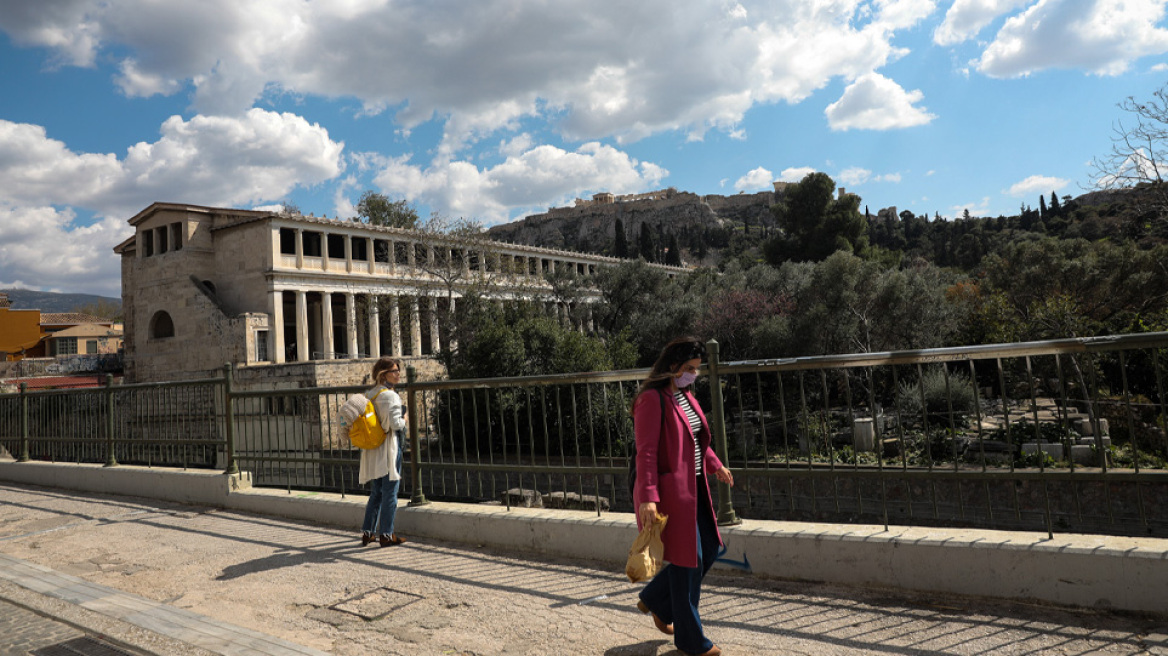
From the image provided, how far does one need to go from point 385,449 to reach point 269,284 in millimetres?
38980

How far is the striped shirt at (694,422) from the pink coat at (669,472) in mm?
99

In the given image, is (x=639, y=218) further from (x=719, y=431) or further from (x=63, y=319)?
(x=719, y=431)

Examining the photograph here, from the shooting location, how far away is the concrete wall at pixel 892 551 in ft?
11.4

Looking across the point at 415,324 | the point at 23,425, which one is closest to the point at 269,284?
the point at 415,324

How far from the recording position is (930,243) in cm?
8519

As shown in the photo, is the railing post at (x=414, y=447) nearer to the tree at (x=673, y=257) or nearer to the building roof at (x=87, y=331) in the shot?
the building roof at (x=87, y=331)

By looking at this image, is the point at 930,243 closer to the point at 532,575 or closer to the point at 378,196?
the point at 378,196

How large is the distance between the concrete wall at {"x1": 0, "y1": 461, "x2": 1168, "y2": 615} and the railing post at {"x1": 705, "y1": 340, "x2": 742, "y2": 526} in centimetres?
10

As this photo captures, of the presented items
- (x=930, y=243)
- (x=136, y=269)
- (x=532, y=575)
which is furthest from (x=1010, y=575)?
(x=930, y=243)

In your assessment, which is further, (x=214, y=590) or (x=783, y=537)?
(x=214, y=590)

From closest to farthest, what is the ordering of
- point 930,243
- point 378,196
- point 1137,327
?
point 1137,327, point 378,196, point 930,243

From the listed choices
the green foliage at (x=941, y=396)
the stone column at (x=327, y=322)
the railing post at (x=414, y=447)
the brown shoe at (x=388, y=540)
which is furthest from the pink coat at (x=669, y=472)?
the stone column at (x=327, y=322)

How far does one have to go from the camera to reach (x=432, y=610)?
4.37 metres

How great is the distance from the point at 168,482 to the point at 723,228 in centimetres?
12935
